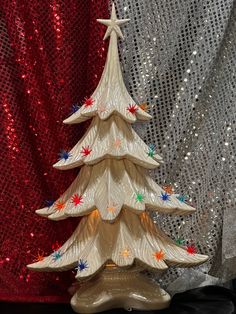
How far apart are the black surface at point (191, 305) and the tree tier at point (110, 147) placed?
33 cm

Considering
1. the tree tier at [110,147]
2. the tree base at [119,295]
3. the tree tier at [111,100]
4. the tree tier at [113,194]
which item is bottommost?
the tree base at [119,295]

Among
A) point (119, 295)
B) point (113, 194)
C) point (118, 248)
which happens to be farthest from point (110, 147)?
point (119, 295)

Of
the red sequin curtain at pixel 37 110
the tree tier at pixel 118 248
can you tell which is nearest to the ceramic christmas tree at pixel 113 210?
the tree tier at pixel 118 248

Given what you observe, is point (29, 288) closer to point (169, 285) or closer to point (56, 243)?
point (56, 243)

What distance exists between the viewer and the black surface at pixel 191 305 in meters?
1.35

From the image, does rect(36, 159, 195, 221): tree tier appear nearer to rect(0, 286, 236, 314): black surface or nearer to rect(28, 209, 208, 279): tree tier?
rect(28, 209, 208, 279): tree tier

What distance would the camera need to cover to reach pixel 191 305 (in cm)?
138

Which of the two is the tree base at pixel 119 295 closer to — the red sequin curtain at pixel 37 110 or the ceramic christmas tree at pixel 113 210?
the ceramic christmas tree at pixel 113 210

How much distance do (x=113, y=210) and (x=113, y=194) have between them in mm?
37


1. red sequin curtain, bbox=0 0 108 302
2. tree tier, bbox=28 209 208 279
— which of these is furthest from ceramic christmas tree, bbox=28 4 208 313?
red sequin curtain, bbox=0 0 108 302

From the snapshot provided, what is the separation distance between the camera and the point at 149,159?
131 centimetres

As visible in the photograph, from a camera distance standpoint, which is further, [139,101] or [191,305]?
[139,101]

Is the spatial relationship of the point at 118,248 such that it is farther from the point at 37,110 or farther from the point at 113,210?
the point at 37,110

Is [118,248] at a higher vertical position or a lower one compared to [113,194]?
lower
